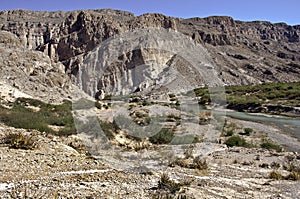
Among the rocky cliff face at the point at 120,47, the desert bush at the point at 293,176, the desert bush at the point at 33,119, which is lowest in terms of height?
the desert bush at the point at 293,176

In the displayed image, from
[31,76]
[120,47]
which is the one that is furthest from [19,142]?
[120,47]

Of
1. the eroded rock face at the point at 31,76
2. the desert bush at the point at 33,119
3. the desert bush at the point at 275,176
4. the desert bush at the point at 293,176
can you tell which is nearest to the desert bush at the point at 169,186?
the desert bush at the point at 275,176

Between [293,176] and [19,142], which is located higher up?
[19,142]

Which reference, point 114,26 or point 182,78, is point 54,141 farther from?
point 114,26

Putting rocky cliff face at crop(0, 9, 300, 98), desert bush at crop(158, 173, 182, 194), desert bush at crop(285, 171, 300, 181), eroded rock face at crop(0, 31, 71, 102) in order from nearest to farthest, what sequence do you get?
desert bush at crop(158, 173, 182, 194) → desert bush at crop(285, 171, 300, 181) → eroded rock face at crop(0, 31, 71, 102) → rocky cliff face at crop(0, 9, 300, 98)

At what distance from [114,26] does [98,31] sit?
21.6 ft

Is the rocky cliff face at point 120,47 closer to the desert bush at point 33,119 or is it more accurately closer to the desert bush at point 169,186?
the desert bush at point 33,119

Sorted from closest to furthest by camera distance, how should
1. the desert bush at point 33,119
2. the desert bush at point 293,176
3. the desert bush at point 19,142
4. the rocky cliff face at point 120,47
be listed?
the desert bush at point 19,142, the desert bush at point 293,176, the desert bush at point 33,119, the rocky cliff face at point 120,47

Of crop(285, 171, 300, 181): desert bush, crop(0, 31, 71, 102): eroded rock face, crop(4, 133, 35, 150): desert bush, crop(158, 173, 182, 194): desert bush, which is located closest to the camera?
crop(158, 173, 182, 194): desert bush

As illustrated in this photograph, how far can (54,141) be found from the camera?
12602mm

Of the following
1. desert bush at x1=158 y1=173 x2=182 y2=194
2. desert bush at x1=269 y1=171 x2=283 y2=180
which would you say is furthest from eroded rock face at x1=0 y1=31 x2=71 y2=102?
desert bush at x1=269 y1=171 x2=283 y2=180

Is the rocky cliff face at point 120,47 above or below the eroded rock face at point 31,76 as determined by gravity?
above

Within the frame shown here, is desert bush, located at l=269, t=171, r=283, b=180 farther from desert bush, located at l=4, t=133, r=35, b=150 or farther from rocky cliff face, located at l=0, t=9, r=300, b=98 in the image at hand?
rocky cliff face, located at l=0, t=9, r=300, b=98

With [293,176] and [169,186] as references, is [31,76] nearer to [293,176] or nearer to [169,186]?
[169,186]
